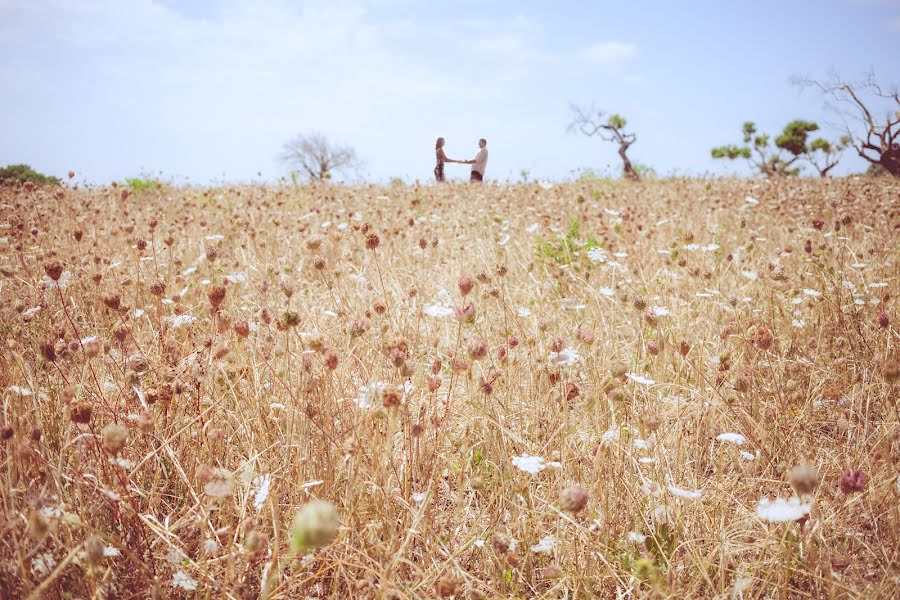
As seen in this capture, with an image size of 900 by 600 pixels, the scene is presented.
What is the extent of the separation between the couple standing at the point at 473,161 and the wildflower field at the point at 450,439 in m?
7.08

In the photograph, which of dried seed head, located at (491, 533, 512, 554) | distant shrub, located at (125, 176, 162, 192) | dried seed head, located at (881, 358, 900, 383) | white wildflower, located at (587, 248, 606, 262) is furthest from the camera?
distant shrub, located at (125, 176, 162, 192)

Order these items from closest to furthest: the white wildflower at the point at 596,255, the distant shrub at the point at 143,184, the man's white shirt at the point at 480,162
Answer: the white wildflower at the point at 596,255, the distant shrub at the point at 143,184, the man's white shirt at the point at 480,162

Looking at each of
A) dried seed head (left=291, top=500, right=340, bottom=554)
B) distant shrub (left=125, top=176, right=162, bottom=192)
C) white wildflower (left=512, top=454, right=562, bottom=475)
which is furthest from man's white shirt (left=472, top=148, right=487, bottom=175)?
dried seed head (left=291, top=500, right=340, bottom=554)

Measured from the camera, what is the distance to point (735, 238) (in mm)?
4816

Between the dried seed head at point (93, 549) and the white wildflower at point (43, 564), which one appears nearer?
the dried seed head at point (93, 549)

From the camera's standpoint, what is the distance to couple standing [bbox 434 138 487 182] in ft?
34.9

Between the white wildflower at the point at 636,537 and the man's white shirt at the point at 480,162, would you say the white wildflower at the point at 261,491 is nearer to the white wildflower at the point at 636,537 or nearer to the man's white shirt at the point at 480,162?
the white wildflower at the point at 636,537

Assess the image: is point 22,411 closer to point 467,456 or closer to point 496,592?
point 467,456

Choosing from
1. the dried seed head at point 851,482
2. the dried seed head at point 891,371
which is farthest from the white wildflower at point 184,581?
the dried seed head at point 891,371

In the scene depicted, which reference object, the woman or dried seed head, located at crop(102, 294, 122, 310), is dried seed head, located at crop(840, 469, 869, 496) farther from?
the woman

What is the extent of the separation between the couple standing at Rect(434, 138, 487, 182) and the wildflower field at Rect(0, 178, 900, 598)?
7077 mm

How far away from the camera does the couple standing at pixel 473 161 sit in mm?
10625

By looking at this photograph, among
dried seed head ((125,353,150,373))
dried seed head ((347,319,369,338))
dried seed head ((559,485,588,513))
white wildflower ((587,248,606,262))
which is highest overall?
white wildflower ((587,248,606,262))

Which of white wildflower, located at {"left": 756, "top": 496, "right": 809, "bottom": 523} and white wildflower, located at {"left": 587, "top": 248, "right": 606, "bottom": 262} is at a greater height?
white wildflower, located at {"left": 587, "top": 248, "right": 606, "bottom": 262}
